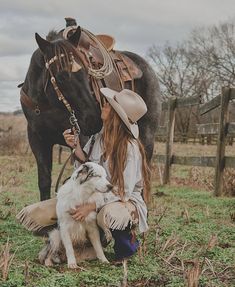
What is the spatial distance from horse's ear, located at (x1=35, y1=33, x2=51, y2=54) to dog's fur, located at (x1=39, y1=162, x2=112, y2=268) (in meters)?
1.81

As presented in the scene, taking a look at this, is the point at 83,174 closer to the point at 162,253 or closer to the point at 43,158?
the point at 162,253

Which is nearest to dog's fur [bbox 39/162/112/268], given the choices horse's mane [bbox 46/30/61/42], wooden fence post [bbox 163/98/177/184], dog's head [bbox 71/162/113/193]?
dog's head [bbox 71/162/113/193]

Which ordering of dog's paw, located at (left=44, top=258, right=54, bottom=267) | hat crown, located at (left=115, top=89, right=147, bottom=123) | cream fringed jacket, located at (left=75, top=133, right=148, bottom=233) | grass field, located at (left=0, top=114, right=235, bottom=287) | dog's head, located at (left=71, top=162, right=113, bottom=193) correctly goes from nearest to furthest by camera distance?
grass field, located at (left=0, top=114, right=235, bottom=287) < dog's head, located at (left=71, top=162, right=113, bottom=193) < dog's paw, located at (left=44, top=258, right=54, bottom=267) < cream fringed jacket, located at (left=75, top=133, right=148, bottom=233) < hat crown, located at (left=115, top=89, right=147, bottom=123)

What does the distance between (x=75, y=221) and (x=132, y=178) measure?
60 cm

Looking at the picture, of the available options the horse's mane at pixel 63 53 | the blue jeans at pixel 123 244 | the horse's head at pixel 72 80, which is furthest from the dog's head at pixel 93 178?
the horse's mane at pixel 63 53

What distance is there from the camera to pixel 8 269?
12.2ft

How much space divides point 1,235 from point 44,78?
5.69 ft

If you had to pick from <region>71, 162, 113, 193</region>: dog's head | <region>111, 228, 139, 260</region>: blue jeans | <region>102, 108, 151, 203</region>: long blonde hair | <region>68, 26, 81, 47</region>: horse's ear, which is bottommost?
<region>111, 228, 139, 260</region>: blue jeans

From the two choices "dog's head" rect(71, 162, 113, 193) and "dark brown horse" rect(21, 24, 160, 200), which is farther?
"dark brown horse" rect(21, 24, 160, 200)

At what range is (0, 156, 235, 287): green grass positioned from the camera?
3807mm

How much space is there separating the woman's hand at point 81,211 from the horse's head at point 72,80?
1.38m

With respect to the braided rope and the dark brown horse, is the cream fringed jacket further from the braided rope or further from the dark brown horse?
the braided rope

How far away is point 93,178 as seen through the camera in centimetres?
417

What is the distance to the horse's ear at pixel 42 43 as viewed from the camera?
5.50m
